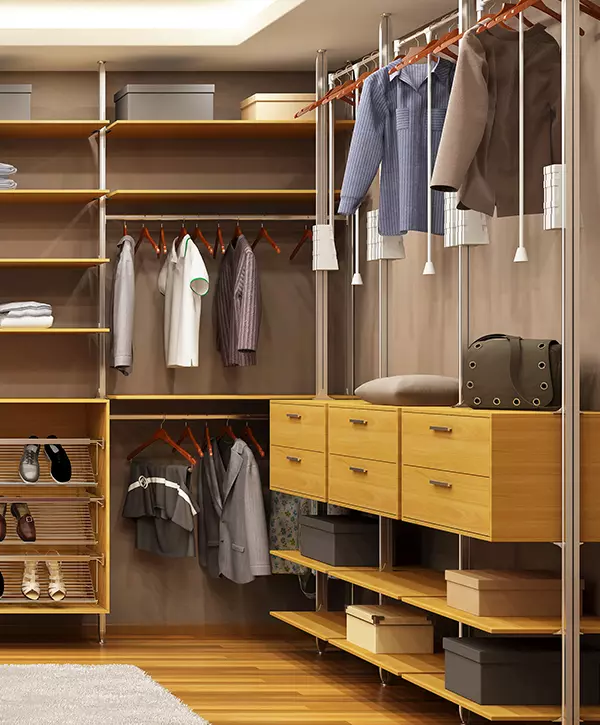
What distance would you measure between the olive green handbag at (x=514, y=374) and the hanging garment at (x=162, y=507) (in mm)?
2191

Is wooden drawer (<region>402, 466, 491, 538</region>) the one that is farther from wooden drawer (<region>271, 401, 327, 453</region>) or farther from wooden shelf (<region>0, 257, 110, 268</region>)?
wooden shelf (<region>0, 257, 110, 268</region>)

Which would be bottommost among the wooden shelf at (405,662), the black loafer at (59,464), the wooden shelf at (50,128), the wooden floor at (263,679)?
the wooden floor at (263,679)

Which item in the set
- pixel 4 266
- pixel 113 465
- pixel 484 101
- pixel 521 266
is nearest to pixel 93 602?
pixel 113 465

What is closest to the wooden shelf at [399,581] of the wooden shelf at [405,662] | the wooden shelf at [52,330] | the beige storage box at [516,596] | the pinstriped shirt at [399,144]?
the wooden shelf at [405,662]

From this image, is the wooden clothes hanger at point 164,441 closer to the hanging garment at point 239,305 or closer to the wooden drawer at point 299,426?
the hanging garment at point 239,305

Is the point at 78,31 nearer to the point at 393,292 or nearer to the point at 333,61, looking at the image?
the point at 333,61

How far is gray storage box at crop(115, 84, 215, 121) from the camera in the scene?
556 cm

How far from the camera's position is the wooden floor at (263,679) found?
4.25 m

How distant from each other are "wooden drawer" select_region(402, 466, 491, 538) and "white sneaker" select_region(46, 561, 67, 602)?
6.55 ft

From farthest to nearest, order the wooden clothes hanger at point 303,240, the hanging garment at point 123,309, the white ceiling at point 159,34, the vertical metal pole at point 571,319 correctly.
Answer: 1. the wooden clothes hanger at point 303,240
2. the hanging garment at point 123,309
3. the white ceiling at point 159,34
4. the vertical metal pole at point 571,319

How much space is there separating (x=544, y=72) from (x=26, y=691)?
290 cm

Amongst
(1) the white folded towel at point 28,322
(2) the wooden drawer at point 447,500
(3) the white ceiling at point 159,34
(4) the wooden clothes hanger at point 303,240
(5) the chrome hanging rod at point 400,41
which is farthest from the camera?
(4) the wooden clothes hanger at point 303,240

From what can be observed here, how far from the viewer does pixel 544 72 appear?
3.87 metres

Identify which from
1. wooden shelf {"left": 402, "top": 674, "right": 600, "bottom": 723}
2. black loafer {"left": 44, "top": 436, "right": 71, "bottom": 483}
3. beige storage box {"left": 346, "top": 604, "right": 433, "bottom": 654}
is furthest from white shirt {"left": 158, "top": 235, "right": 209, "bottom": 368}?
wooden shelf {"left": 402, "top": 674, "right": 600, "bottom": 723}
